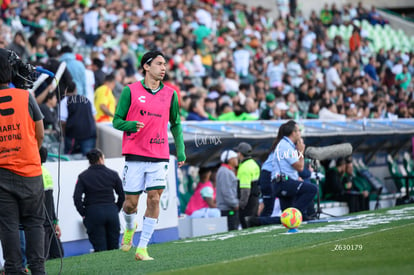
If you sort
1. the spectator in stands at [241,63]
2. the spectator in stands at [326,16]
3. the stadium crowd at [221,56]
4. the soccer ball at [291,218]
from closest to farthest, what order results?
the soccer ball at [291,218] → the stadium crowd at [221,56] → the spectator in stands at [241,63] → the spectator in stands at [326,16]

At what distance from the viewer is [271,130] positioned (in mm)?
17109

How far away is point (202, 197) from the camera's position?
1627cm

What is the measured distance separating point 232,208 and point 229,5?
65.2 ft

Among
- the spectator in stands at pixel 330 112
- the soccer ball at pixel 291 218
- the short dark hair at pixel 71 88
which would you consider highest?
the short dark hair at pixel 71 88

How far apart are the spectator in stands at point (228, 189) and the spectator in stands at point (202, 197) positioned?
0.99 feet

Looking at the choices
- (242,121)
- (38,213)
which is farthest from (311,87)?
(38,213)

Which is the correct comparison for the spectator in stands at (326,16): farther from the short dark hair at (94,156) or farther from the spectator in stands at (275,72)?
the short dark hair at (94,156)

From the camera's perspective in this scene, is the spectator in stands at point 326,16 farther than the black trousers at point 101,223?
Yes

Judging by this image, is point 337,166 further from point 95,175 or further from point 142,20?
point 142,20

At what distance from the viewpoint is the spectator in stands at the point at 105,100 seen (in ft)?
52.1

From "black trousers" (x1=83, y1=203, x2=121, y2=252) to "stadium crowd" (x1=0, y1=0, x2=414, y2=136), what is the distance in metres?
2.41

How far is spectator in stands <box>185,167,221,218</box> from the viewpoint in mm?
16094

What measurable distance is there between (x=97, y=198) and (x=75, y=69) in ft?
13.2

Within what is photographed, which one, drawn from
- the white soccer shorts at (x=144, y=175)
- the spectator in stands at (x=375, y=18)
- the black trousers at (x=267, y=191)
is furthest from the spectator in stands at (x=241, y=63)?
the white soccer shorts at (x=144, y=175)
